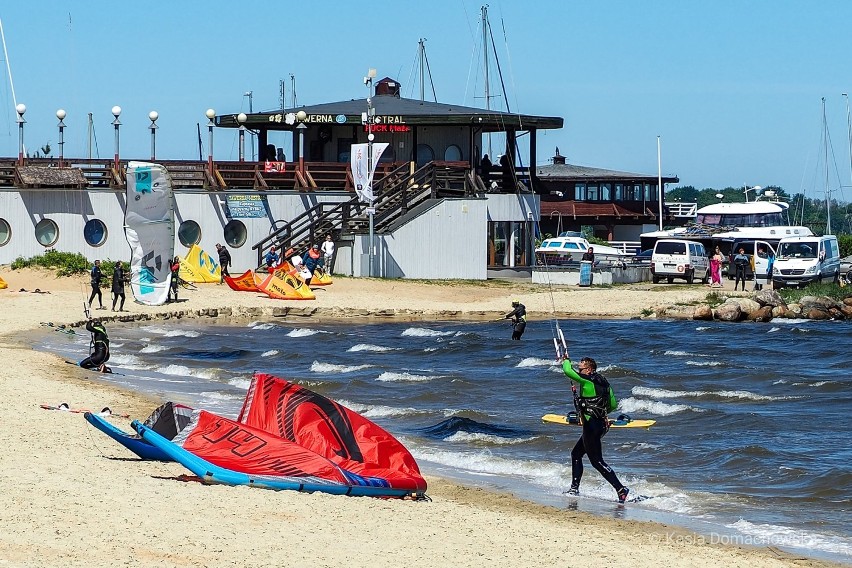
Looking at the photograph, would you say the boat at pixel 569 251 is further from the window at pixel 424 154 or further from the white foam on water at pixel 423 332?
the white foam on water at pixel 423 332

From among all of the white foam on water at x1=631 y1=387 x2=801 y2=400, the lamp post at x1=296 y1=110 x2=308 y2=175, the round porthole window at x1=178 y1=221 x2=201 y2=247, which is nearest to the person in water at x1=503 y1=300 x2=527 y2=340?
the white foam on water at x1=631 y1=387 x2=801 y2=400

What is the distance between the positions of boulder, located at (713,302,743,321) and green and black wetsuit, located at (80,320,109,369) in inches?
899

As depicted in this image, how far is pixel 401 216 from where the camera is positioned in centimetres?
4506

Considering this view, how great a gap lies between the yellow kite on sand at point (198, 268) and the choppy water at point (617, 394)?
6585mm

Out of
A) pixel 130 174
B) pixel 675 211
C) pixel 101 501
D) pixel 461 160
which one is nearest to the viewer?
pixel 101 501

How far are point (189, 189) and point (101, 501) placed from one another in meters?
33.4

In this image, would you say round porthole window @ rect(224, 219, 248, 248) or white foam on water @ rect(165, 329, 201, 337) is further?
round porthole window @ rect(224, 219, 248, 248)

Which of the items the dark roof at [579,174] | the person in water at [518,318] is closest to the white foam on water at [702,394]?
the person in water at [518,318]

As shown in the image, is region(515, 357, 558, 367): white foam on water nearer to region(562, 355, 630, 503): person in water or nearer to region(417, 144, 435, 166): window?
region(562, 355, 630, 503): person in water

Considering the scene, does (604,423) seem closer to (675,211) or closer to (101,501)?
(101,501)

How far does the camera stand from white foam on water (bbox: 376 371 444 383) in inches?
1077

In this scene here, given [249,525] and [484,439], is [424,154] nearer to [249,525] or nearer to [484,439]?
[484,439]

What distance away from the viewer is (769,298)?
43.0 m

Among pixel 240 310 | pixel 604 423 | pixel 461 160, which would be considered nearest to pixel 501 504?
pixel 604 423
